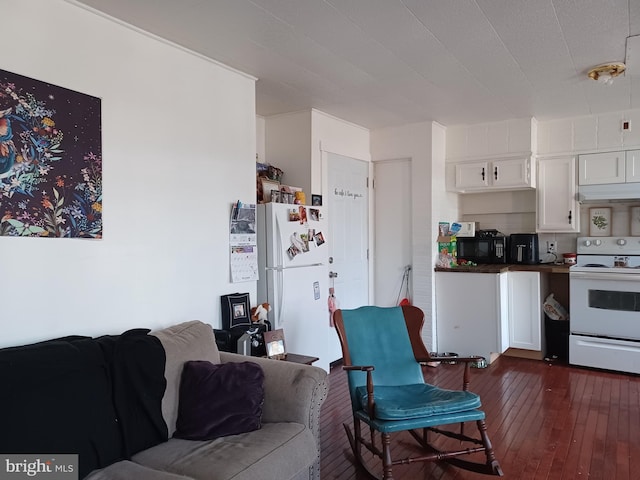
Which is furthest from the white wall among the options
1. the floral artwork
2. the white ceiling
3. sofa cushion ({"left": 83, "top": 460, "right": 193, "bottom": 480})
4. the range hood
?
the range hood

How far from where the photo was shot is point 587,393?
375cm

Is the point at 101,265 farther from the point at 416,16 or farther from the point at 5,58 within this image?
the point at 416,16

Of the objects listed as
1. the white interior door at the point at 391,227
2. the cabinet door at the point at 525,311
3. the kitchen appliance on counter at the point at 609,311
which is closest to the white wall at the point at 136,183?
the white interior door at the point at 391,227

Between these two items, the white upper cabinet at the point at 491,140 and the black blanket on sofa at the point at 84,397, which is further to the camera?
the white upper cabinet at the point at 491,140

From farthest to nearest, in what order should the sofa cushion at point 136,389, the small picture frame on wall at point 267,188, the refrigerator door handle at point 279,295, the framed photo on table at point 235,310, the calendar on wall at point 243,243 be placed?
the small picture frame on wall at point 267,188
the refrigerator door handle at point 279,295
the calendar on wall at point 243,243
the framed photo on table at point 235,310
the sofa cushion at point 136,389

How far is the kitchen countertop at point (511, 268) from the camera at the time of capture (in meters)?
4.54

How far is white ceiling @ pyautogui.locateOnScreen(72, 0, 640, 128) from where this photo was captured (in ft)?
7.93

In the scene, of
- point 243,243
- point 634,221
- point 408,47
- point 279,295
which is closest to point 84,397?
point 243,243

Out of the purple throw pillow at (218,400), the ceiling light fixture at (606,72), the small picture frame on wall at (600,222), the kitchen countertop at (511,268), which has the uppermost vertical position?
the ceiling light fixture at (606,72)

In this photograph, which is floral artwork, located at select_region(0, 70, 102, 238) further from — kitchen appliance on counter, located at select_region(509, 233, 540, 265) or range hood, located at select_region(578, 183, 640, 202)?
range hood, located at select_region(578, 183, 640, 202)

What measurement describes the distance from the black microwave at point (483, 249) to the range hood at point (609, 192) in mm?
887

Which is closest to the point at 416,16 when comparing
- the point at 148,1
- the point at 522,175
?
the point at 148,1

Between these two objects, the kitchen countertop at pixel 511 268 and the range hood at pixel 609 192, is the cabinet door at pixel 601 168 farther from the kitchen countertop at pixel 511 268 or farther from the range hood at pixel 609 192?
the kitchen countertop at pixel 511 268

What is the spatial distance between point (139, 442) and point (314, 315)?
201 centimetres
